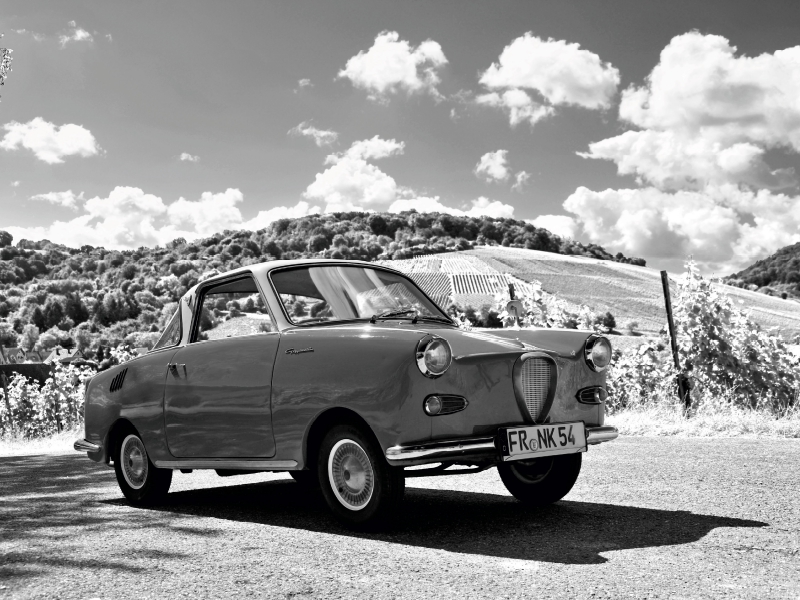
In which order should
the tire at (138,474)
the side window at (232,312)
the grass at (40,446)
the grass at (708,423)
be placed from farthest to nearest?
the grass at (40,446) < the grass at (708,423) < the tire at (138,474) < the side window at (232,312)

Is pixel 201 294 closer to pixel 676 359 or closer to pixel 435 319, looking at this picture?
pixel 435 319

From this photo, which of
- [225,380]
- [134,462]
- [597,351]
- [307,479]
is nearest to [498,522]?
[597,351]

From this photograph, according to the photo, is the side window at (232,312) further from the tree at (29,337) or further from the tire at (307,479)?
the tree at (29,337)

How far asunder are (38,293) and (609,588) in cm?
10610

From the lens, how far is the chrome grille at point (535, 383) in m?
4.75

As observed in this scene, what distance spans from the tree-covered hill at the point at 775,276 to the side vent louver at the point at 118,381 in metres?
81.2

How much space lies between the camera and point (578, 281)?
6950 cm

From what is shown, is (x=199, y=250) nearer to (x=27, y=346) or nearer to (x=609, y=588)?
(x=27, y=346)

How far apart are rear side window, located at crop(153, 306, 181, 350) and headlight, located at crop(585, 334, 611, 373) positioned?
3094mm

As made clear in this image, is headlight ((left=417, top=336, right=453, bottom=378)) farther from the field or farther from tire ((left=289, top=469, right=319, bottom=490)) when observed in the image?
the field

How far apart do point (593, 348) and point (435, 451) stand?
154 cm

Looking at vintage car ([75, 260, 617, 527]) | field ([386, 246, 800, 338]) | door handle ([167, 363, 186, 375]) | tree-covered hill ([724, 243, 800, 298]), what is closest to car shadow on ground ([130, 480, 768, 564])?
vintage car ([75, 260, 617, 527])

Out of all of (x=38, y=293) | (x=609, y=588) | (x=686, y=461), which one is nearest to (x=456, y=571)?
(x=609, y=588)

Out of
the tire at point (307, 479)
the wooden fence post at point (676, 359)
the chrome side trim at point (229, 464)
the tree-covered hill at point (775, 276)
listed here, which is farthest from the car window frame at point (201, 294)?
the tree-covered hill at point (775, 276)
